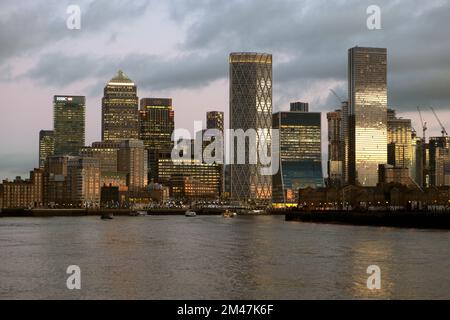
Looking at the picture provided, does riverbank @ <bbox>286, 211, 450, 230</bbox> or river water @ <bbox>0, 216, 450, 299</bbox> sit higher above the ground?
river water @ <bbox>0, 216, 450, 299</bbox>

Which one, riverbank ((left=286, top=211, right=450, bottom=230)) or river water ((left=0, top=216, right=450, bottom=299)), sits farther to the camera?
riverbank ((left=286, top=211, right=450, bottom=230))

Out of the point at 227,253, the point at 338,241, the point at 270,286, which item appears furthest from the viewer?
the point at 338,241

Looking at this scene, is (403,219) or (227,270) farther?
(403,219)

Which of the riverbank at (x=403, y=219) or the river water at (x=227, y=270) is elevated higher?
the river water at (x=227, y=270)

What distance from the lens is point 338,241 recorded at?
107m

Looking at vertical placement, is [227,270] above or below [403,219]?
above

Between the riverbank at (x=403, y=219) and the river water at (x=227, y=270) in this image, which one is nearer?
the river water at (x=227, y=270)
